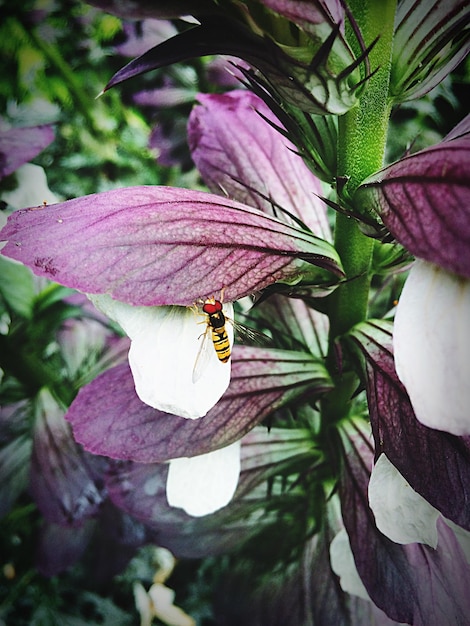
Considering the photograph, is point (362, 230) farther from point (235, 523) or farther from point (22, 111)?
point (22, 111)

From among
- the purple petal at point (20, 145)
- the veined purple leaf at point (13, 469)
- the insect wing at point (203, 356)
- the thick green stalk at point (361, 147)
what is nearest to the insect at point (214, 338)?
the insect wing at point (203, 356)

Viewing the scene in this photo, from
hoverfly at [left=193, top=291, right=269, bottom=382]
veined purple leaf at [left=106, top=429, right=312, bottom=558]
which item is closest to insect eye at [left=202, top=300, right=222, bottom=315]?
hoverfly at [left=193, top=291, right=269, bottom=382]

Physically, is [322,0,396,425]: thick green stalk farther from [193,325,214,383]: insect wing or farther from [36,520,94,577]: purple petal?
[36,520,94,577]: purple petal

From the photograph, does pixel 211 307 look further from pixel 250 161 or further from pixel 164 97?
pixel 164 97

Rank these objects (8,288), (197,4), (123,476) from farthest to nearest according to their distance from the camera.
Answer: (8,288)
(123,476)
(197,4)

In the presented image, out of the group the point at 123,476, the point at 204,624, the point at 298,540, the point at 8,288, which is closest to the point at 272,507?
the point at 298,540
